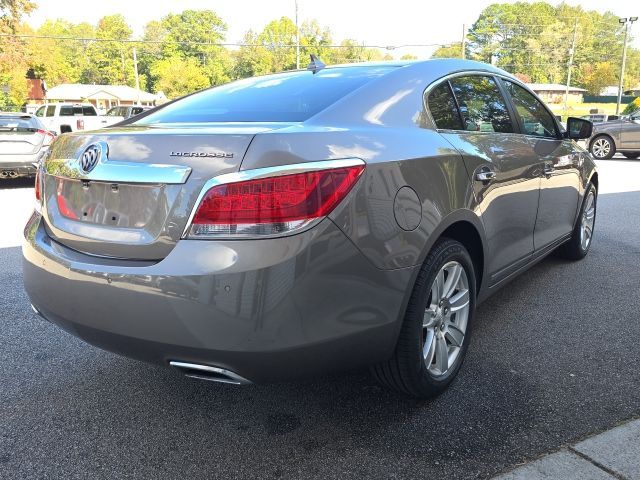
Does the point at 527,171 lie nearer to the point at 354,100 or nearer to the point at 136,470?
the point at 354,100

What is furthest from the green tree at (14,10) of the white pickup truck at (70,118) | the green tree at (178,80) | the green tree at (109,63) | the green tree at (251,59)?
the green tree at (109,63)

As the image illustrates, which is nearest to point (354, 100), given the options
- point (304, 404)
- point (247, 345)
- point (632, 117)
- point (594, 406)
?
point (247, 345)

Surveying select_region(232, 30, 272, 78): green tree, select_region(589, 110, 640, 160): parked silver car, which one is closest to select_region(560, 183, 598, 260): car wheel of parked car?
select_region(589, 110, 640, 160): parked silver car

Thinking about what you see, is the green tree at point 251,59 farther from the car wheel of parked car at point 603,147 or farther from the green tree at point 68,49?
the car wheel of parked car at point 603,147

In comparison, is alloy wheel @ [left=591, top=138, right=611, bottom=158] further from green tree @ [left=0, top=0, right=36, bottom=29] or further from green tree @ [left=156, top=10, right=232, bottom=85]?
green tree @ [left=156, top=10, right=232, bottom=85]

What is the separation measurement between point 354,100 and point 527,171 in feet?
4.84

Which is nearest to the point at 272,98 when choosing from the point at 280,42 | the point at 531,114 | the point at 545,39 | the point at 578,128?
the point at 531,114

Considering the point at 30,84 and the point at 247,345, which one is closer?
the point at 247,345

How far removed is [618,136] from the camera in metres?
16.4

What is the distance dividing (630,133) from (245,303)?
57.0ft

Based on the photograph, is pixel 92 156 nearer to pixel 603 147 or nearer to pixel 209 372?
pixel 209 372

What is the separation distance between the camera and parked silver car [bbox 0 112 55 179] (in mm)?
10359

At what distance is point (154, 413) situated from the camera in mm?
2584

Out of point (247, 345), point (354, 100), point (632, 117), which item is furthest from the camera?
point (632, 117)
